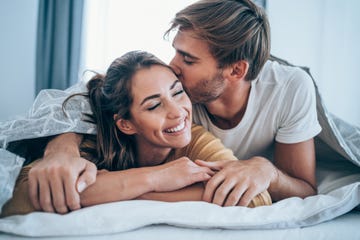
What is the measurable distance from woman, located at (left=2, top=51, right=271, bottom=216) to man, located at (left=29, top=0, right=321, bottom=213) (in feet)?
0.45

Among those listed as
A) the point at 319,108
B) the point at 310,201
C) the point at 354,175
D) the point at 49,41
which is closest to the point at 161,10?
the point at 49,41

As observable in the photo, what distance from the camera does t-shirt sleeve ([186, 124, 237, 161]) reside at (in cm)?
119

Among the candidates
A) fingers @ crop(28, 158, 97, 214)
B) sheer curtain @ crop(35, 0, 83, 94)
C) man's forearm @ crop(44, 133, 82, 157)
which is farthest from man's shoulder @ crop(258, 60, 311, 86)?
sheer curtain @ crop(35, 0, 83, 94)

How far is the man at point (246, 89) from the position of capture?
1.35 meters

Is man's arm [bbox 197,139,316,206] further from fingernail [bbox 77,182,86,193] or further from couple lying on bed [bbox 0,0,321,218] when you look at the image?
fingernail [bbox 77,182,86,193]

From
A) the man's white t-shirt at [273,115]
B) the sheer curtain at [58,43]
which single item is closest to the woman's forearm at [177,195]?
the man's white t-shirt at [273,115]

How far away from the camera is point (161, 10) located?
2625 millimetres

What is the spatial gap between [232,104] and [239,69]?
0.45 feet

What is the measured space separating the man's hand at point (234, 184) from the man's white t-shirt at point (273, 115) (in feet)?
1.15

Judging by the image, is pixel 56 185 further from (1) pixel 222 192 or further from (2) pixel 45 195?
(1) pixel 222 192

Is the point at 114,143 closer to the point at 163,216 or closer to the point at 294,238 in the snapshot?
the point at 163,216

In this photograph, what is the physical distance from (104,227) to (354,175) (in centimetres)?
89

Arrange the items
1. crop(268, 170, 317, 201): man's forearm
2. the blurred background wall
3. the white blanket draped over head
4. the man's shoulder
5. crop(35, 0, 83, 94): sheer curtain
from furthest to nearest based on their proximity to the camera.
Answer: the blurred background wall
crop(35, 0, 83, 94): sheer curtain
the man's shoulder
crop(268, 170, 317, 201): man's forearm
the white blanket draped over head

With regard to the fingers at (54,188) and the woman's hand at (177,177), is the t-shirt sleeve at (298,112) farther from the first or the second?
the fingers at (54,188)
